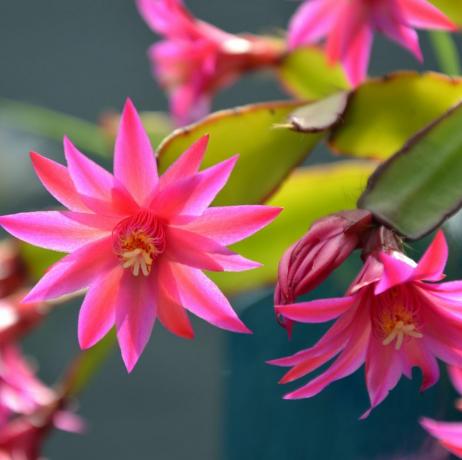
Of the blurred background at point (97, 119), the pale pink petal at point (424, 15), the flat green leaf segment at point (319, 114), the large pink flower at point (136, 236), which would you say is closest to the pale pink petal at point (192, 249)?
the large pink flower at point (136, 236)

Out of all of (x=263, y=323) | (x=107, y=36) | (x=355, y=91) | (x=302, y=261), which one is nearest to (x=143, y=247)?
(x=302, y=261)

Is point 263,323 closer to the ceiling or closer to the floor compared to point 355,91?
closer to the floor

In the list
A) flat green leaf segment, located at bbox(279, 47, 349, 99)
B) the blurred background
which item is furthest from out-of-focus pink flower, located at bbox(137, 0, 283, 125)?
the blurred background

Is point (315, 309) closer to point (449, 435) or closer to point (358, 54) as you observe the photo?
point (449, 435)

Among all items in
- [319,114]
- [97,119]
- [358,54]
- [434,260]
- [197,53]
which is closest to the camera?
[434,260]

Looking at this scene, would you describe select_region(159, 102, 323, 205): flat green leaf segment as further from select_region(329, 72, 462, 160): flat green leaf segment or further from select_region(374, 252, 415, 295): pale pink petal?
select_region(374, 252, 415, 295): pale pink petal

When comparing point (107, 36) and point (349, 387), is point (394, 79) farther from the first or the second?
point (107, 36)

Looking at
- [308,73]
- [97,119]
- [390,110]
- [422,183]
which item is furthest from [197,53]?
[97,119]
